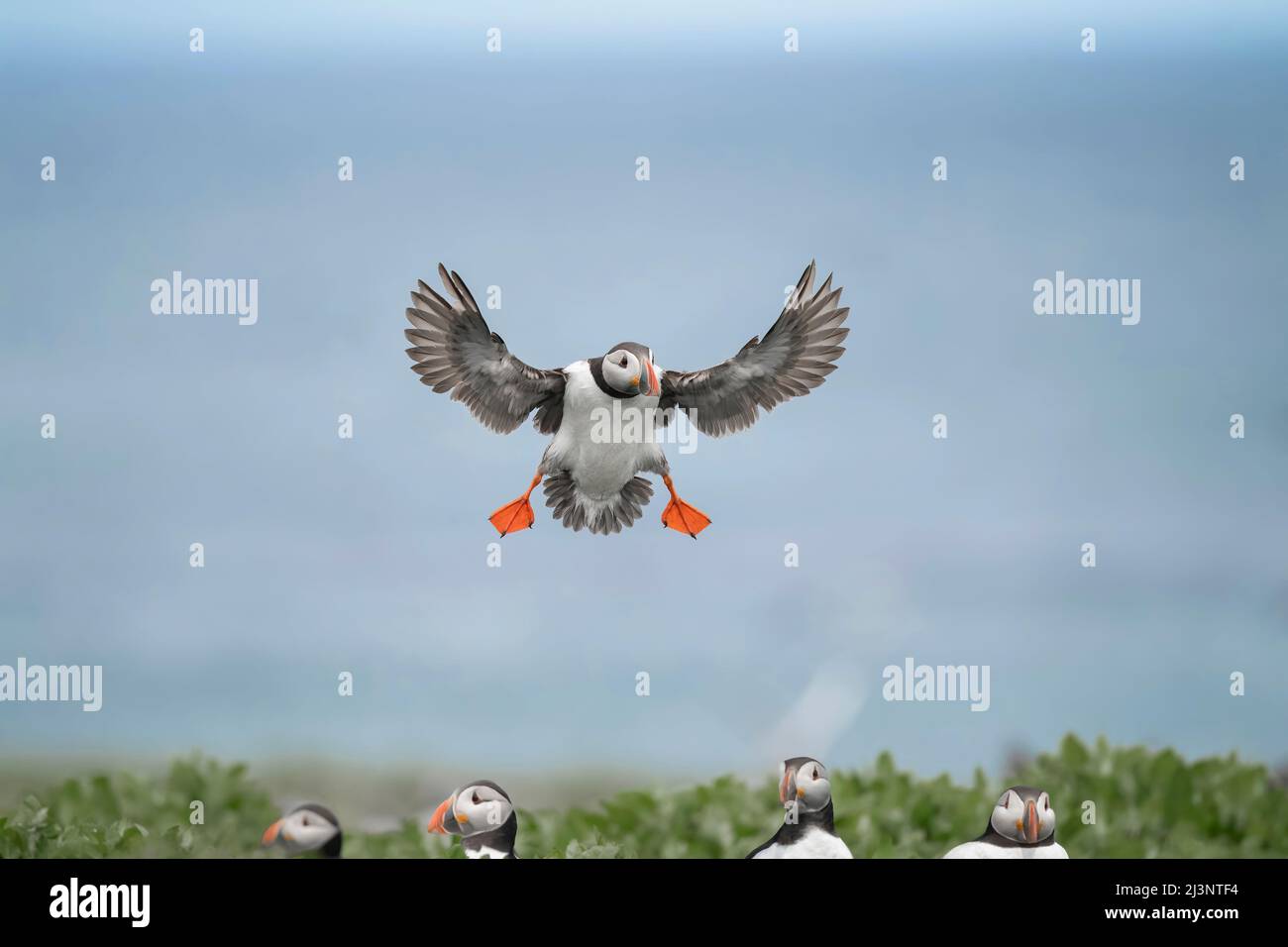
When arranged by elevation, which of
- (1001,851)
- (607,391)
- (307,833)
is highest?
(607,391)

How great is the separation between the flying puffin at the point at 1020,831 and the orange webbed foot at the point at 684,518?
2.00 m

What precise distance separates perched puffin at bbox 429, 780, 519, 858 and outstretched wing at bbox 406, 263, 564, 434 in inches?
70.8

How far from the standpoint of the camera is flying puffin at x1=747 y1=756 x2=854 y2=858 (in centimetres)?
614

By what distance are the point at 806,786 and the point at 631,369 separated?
2107 millimetres

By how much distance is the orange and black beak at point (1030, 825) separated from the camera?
20.4 ft

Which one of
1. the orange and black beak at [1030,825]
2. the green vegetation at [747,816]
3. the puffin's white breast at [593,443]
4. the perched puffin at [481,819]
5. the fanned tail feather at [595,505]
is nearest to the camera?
the perched puffin at [481,819]

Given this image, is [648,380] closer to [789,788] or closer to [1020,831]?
[789,788]

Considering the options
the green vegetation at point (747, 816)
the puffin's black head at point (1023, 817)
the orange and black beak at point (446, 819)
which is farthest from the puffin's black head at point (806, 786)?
the orange and black beak at point (446, 819)

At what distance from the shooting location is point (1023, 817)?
6.22m

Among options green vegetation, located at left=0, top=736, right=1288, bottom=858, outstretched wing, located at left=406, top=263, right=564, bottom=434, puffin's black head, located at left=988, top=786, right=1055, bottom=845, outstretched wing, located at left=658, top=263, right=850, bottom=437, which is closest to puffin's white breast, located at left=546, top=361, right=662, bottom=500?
outstretched wing, located at left=406, top=263, right=564, bottom=434

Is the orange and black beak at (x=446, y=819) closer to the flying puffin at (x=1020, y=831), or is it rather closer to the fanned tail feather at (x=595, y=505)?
the fanned tail feather at (x=595, y=505)

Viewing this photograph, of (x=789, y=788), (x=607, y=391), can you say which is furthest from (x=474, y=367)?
(x=789, y=788)
